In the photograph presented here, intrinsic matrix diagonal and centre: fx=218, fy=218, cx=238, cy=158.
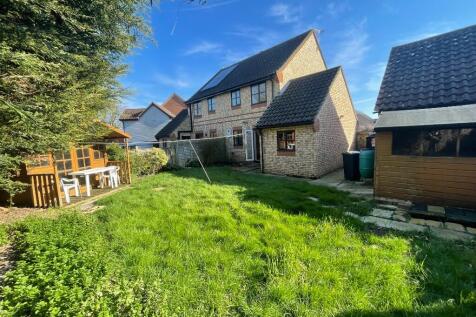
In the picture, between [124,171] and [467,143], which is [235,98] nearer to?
[124,171]

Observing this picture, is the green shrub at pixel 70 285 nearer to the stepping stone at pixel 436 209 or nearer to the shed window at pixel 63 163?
the shed window at pixel 63 163

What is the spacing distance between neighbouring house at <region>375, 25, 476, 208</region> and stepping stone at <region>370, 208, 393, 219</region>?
1095 millimetres

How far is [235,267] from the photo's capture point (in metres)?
3.15

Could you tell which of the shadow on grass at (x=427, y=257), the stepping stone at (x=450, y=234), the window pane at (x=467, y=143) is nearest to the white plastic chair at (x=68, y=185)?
the shadow on grass at (x=427, y=257)

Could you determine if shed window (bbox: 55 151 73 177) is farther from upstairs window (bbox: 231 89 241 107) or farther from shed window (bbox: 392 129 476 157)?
shed window (bbox: 392 129 476 157)

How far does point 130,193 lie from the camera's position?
25.1ft

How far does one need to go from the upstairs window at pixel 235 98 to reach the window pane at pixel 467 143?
38.1 ft

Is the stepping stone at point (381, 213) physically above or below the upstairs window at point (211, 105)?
below

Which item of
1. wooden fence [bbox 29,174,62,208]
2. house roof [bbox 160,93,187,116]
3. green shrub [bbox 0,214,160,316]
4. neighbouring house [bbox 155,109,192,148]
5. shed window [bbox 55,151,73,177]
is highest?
house roof [bbox 160,93,187,116]

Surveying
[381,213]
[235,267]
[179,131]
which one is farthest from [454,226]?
[179,131]

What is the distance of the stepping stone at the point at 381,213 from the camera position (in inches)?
194

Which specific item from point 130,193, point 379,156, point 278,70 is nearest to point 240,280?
point 379,156

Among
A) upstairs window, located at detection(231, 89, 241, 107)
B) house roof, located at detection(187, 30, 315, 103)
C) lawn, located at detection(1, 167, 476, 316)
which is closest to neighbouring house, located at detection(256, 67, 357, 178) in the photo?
house roof, located at detection(187, 30, 315, 103)

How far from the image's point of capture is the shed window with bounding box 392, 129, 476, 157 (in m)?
5.04
